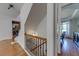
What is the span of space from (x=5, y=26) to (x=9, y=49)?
0.36 m

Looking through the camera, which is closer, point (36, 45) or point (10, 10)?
point (10, 10)

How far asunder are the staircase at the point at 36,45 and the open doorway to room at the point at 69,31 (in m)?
0.28

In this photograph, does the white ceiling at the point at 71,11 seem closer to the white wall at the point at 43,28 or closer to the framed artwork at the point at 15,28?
the white wall at the point at 43,28

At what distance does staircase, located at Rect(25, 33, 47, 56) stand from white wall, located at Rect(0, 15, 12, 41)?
302mm

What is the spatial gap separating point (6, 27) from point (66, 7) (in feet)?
3.16

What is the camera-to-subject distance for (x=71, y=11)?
197 cm

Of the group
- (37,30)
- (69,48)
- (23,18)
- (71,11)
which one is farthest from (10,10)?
(69,48)

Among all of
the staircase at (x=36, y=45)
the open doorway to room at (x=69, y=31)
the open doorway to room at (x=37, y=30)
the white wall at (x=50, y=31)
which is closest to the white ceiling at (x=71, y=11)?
the open doorway to room at (x=69, y=31)

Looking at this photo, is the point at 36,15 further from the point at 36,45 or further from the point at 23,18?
the point at 36,45

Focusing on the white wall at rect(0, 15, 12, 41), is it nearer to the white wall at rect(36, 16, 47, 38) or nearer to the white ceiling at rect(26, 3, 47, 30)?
the white ceiling at rect(26, 3, 47, 30)

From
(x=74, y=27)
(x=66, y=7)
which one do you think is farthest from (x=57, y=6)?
(x=74, y=27)

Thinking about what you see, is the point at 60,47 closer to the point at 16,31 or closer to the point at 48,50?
the point at 48,50

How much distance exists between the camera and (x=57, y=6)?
1.95 metres

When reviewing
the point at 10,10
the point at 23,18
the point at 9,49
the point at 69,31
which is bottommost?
the point at 9,49
